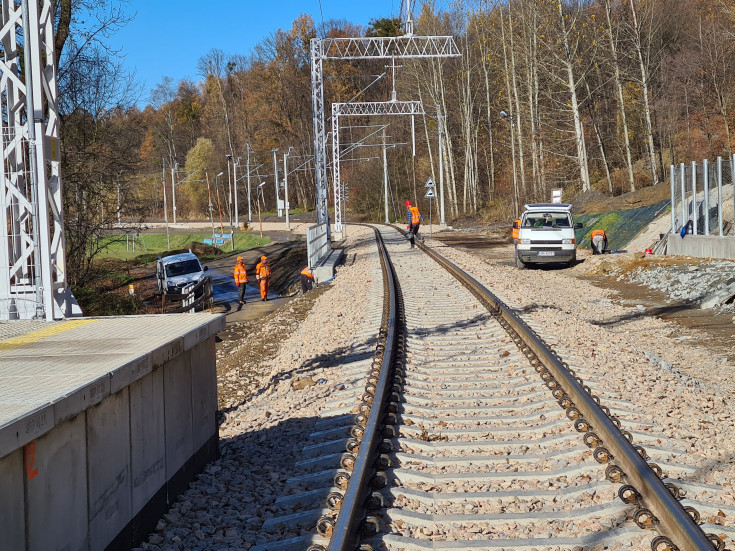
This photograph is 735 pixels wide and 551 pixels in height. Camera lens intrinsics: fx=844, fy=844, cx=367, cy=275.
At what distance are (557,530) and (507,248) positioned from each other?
33.0 meters

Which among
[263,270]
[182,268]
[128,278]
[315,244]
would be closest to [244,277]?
[263,270]

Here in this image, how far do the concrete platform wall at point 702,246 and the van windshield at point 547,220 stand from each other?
3.11m

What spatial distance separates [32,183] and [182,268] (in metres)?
23.2

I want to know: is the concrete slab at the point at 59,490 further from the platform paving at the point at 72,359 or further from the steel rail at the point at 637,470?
the steel rail at the point at 637,470

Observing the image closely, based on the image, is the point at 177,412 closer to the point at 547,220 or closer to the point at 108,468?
the point at 108,468

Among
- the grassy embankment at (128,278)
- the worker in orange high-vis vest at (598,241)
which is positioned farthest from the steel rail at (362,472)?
the worker in orange high-vis vest at (598,241)

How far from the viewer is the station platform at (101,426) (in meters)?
4.05

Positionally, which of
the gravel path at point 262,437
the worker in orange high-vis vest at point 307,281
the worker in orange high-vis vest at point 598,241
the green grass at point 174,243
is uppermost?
the green grass at point 174,243

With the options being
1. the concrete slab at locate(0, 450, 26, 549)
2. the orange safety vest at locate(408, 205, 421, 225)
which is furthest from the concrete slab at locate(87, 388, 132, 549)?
the orange safety vest at locate(408, 205, 421, 225)

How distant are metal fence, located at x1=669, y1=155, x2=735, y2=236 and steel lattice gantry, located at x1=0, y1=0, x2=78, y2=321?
1651 cm

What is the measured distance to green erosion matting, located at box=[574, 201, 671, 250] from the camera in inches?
1201

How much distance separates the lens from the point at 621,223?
3262 cm

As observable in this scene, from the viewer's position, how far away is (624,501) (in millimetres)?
5156

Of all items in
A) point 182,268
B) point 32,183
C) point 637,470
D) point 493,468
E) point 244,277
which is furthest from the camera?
point 182,268
